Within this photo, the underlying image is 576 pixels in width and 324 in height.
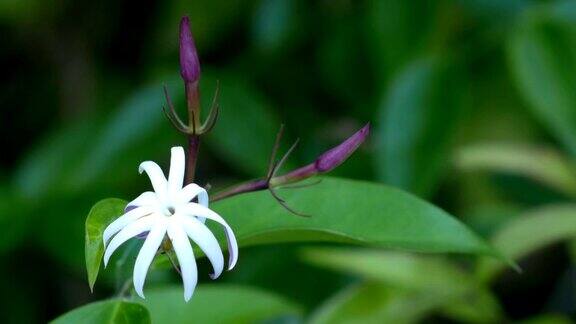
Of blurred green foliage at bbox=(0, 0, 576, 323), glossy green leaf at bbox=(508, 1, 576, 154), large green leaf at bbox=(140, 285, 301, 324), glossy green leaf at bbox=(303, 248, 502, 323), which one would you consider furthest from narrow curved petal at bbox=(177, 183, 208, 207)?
glossy green leaf at bbox=(508, 1, 576, 154)

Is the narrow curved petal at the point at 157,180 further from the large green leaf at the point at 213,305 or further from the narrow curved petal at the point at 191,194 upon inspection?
the large green leaf at the point at 213,305

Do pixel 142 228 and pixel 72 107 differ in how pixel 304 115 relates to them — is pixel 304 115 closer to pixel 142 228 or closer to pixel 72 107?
pixel 72 107

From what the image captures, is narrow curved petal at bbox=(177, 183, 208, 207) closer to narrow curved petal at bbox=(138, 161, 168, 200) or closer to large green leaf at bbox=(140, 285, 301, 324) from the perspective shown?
narrow curved petal at bbox=(138, 161, 168, 200)

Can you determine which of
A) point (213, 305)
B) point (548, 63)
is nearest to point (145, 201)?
point (213, 305)

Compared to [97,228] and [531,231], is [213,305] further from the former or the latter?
[531,231]

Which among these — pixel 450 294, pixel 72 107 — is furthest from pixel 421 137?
pixel 72 107

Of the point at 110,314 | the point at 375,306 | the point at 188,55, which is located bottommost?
the point at 375,306
